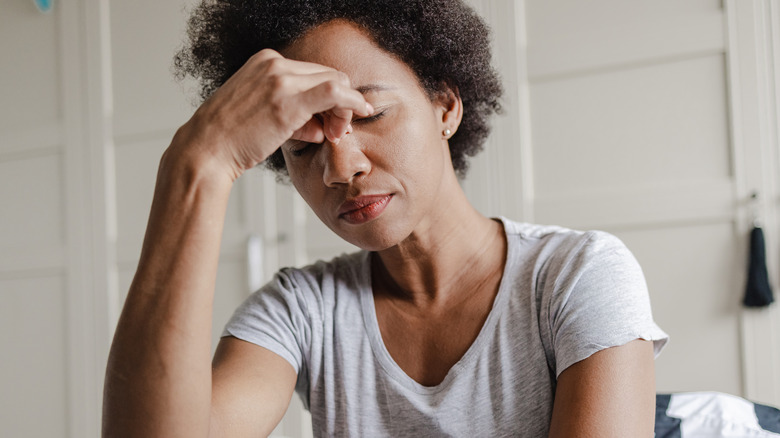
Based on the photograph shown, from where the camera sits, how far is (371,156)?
3.52 feet

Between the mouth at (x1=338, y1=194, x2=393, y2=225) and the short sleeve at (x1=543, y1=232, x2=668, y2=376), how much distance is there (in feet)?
0.94

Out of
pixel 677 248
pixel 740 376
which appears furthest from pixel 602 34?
pixel 740 376

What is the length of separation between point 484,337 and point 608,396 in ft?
0.81

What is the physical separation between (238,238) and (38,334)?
118 centimetres

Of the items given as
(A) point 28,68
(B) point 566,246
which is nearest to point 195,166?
(B) point 566,246

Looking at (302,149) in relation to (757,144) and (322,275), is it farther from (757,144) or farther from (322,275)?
(757,144)

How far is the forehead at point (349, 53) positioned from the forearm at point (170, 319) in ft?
0.92

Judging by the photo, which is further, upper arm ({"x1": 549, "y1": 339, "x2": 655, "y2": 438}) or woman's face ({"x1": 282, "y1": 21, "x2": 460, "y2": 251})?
woman's face ({"x1": 282, "y1": 21, "x2": 460, "y2": 251})

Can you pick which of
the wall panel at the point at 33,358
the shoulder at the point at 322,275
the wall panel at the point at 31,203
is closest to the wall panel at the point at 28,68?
the wall panel at the point at 31,203

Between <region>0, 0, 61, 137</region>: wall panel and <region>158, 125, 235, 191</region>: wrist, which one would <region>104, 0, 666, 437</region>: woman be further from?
<region>0, 0, 61, 137</region>: wall panel

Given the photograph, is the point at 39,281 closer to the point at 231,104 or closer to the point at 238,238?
the point at 238,238

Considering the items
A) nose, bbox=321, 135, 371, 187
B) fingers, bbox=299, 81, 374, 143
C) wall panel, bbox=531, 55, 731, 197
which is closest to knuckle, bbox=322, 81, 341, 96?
fingers, bbox=299, 81, 374, 143

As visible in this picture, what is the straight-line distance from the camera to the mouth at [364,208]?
1082 millimetres

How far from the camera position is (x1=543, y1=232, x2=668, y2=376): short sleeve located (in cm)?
100
